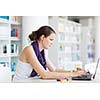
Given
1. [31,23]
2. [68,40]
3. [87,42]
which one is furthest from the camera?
[87,42]

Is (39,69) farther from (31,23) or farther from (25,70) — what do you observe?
(31,23)

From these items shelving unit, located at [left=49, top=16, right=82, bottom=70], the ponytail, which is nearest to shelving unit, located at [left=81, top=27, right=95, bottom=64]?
shelving unit, located at [left=49, top=16, right=82, bottom=70]

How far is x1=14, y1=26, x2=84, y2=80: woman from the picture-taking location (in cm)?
156

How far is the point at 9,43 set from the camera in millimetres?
1818

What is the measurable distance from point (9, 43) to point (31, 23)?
0.23 metres

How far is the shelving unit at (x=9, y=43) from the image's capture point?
1688 mm

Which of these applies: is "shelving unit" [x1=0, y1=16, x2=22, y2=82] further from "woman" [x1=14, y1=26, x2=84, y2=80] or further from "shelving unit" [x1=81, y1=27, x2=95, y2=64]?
"shelving unit" [x1=81, y1=27, x2=95, y2=64]

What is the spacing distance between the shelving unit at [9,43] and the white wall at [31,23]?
61mm

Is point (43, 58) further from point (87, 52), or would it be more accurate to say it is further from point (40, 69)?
point (87, 52)

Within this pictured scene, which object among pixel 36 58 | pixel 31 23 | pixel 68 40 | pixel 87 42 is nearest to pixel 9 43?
pixel 31 23

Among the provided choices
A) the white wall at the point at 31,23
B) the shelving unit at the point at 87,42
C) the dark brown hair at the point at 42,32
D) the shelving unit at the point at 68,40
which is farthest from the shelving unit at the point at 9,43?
the shelving unit at the point at 87,42
